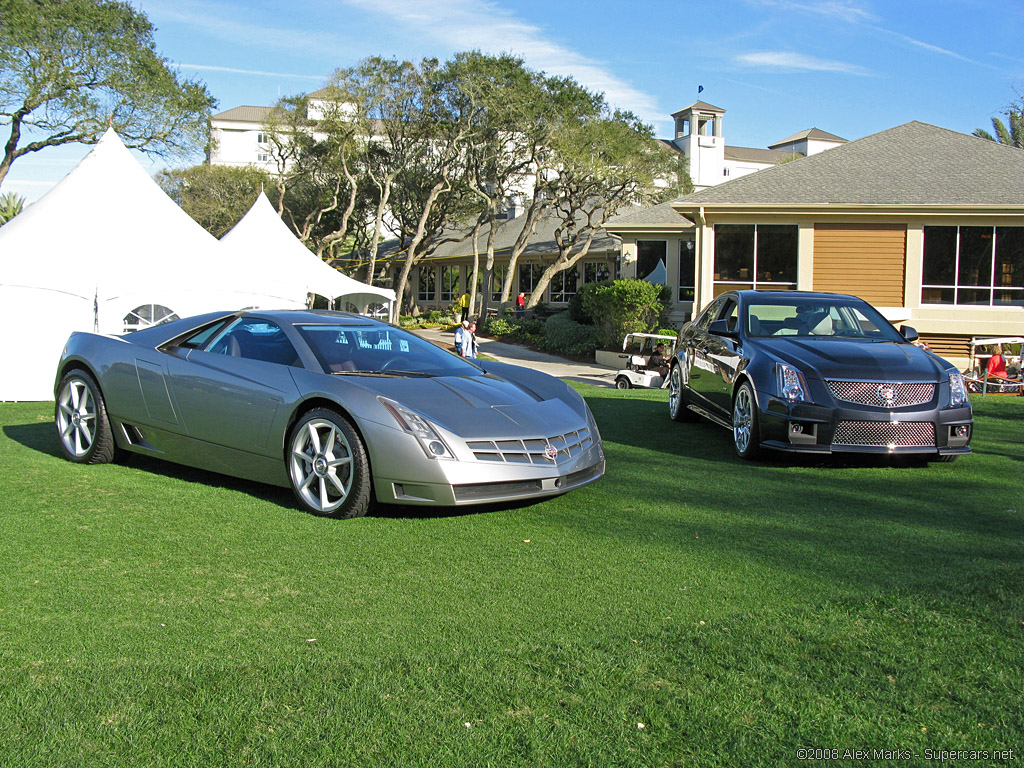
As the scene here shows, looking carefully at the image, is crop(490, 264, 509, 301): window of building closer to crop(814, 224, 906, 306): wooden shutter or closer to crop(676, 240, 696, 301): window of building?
crop(676, 240, 696, 301): window of building

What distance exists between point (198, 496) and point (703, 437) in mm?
5045

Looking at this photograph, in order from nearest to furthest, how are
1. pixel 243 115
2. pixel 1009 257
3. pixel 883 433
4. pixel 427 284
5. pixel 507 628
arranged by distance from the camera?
pixel 507 628, pixel 883 433, pixel 1009 257, pixel 427 284, pixel 243 115

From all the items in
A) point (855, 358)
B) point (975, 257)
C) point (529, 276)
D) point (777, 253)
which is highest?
point (529, 276)

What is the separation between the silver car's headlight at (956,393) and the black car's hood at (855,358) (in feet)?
0.35

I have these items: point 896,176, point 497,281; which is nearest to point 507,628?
point 896,176

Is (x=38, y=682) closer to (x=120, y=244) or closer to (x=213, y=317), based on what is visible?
(x=213, y=317)

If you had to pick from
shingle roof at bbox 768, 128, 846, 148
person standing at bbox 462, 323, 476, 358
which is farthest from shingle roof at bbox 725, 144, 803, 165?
person standing at bbox 462, 323, 476, 358

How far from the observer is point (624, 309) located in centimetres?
2452

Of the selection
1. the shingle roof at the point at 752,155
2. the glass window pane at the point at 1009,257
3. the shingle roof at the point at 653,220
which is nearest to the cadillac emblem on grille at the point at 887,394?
the glass window pane at the point at 1009,257

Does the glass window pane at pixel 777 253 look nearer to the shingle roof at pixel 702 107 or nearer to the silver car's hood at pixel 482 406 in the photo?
the silver car's hood at pixel 482 406

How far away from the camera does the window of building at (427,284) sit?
52375 millimetres

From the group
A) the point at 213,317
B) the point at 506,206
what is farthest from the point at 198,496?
the point at 506,206

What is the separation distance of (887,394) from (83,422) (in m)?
6.38

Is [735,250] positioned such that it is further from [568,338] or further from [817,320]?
[817,320]
